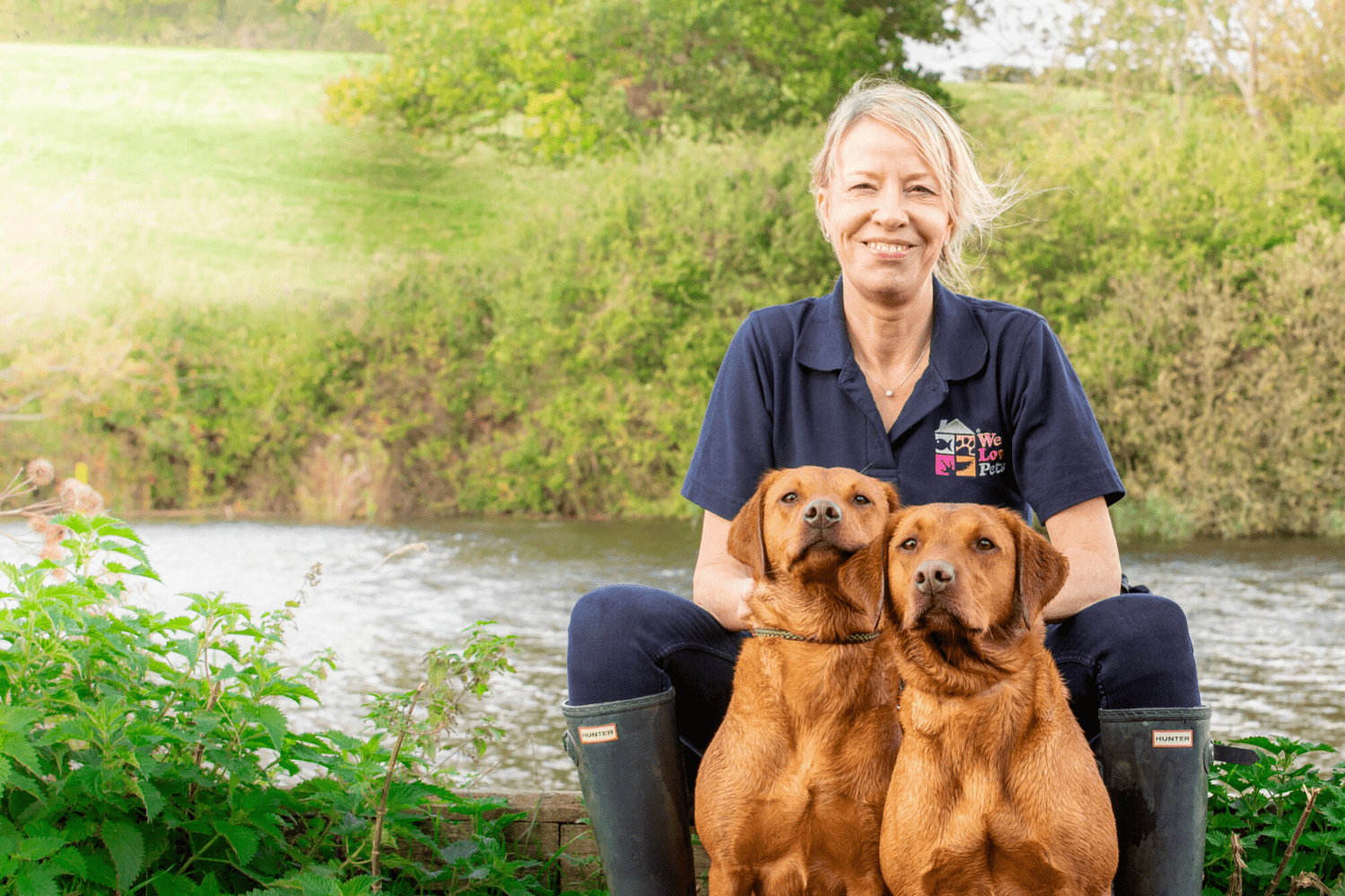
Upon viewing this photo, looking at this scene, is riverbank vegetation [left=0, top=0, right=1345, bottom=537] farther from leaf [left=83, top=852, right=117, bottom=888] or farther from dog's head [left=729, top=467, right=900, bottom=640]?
leaf [left=83, top=852, right=117, bottom=888]

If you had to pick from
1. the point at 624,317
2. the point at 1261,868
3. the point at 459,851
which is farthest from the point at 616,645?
the point at 624,317

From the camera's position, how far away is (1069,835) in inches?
64.0

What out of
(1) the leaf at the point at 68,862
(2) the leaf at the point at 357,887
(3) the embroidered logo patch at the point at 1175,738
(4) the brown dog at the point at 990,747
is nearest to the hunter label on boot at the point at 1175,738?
(3) the embroidered logo patch at the point at 1175,738

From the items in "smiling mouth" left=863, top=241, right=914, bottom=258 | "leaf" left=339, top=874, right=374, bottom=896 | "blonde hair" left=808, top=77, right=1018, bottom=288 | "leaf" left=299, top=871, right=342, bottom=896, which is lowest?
"leaf" left=339, top=874, right=374, bottom=896

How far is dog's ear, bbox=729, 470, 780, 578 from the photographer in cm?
193

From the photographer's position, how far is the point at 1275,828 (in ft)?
7.77

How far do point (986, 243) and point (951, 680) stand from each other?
4.96 ft

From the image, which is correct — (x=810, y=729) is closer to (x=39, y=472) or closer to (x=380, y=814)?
(x=380, y=814)

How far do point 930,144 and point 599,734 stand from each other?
4.33 feet

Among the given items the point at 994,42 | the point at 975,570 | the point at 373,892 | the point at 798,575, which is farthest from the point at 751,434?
the point at 994,42

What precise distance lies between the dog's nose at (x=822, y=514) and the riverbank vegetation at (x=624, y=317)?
8.37 m

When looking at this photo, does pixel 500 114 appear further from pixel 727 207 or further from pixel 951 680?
pixel 951 680

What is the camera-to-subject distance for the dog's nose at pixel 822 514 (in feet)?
5.85

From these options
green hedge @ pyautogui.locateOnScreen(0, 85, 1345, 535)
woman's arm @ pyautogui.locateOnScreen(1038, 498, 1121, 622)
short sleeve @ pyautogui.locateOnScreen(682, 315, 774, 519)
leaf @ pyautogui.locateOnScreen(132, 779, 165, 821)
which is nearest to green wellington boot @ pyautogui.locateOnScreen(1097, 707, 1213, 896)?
woman's arm @ pyautogui.locateOnScreen(1038, 498, 1121, 622)
